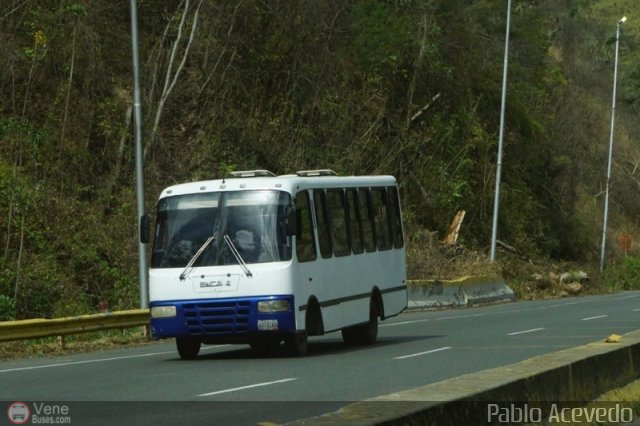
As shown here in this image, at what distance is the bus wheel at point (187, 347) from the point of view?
808 inches

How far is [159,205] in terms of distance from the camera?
20938 mm

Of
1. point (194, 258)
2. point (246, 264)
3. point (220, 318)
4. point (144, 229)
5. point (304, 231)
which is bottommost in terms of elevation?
point (220, 318)

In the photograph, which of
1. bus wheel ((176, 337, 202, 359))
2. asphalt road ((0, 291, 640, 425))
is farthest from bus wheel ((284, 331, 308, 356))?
bus wheel ((176, 337, 202, 359))

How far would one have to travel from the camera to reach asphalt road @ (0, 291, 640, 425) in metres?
12.9

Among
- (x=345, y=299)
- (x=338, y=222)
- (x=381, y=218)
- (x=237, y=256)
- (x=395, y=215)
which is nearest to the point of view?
(x=237, y=256)

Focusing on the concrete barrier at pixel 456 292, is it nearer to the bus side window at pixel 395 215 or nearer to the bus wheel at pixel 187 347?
the bus side window at pixel 395 215

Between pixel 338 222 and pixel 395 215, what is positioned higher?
pixel 395 215

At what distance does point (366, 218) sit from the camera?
2336cm

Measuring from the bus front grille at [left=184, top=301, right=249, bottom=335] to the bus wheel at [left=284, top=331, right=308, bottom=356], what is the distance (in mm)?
757

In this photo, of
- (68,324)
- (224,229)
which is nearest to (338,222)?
(224,229)

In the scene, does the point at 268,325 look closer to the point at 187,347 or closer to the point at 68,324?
the point at 187,347

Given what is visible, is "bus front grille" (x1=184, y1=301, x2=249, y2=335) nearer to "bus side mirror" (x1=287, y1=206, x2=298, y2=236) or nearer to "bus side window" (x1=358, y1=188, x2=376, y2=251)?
"bus side mirror" (x1=287, y1=206, x2=298, y2=236)

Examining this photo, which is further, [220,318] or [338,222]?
[338,222]

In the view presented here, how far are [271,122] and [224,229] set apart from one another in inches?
925
